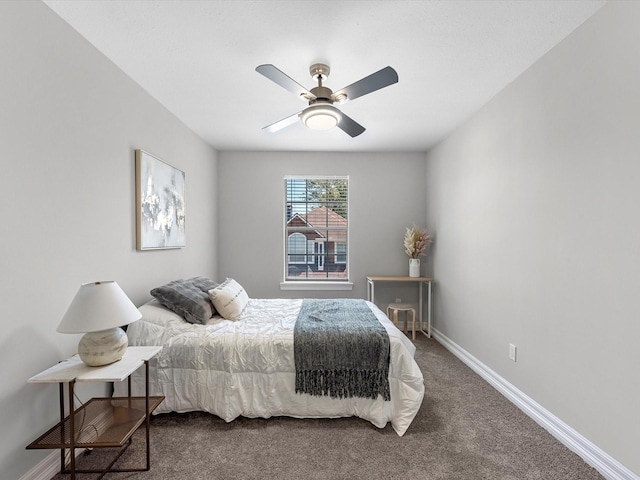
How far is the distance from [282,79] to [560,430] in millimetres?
2810

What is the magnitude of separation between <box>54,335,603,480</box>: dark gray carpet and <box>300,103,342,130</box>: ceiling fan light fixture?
2128 mm

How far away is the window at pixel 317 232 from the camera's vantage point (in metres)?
4.55

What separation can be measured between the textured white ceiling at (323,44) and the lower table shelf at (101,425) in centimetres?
220

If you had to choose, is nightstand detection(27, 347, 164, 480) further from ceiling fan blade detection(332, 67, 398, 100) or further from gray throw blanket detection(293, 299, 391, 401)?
ceiling fan blade detection(332, 67, 398, 100)

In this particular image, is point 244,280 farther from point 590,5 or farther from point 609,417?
point 590,5

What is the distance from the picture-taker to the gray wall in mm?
4383

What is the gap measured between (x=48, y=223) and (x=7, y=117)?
0.53 metres

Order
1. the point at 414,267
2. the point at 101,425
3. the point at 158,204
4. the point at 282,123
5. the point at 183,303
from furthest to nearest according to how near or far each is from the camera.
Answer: the point at 414,267 → the point at 158,204 → the point at 282,123 → the point at 183,303 → the point at 101,425

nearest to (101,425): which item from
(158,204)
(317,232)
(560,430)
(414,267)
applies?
(158,204)

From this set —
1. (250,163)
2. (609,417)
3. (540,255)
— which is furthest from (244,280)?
(609,417)

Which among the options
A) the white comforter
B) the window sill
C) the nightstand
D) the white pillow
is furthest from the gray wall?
the nightstand

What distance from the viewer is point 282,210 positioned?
4422mm

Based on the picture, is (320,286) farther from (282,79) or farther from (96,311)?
(96,311)

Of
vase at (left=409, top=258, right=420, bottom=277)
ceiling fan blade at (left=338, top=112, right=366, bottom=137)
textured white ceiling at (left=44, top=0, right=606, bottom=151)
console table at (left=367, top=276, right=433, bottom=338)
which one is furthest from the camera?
vase at (left=409, top=258, right=420, bottom=277)
